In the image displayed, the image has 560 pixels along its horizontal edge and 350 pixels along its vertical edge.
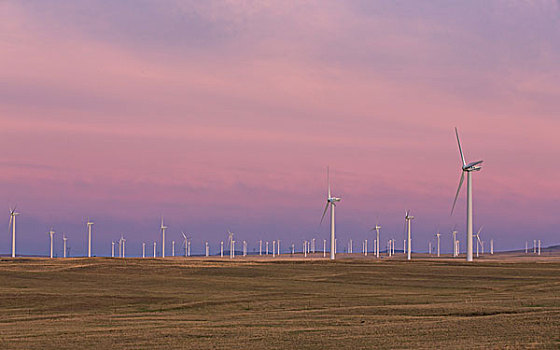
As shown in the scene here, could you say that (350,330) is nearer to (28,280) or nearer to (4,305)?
(4,305)

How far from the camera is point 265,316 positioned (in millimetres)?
50594

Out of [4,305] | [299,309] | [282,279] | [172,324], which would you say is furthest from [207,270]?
[172,324]

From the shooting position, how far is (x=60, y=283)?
3841 inches

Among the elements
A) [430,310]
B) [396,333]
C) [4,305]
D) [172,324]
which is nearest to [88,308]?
[4,305]

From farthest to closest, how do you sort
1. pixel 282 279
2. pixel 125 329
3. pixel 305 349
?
pixel 282 279 < pixel 125 329 < pixel 305 349

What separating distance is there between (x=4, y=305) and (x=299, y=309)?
2741 centimetres

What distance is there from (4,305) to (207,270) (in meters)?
60.1

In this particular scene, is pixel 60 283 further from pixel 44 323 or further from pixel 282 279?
pixel 44 323

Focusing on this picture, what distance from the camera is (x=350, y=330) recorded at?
4056 centimetres

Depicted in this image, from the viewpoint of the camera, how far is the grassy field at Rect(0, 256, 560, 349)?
36.4 metres

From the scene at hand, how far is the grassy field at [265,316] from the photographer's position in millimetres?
36406

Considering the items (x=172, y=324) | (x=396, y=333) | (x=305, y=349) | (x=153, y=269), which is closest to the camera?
(x=305, y=349)

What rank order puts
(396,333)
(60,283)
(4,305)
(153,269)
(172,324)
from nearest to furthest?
(396,333) < (172,324) < (4,305) < (60,283) < (153,269)

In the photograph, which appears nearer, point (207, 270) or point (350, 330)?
point (350, 330)
